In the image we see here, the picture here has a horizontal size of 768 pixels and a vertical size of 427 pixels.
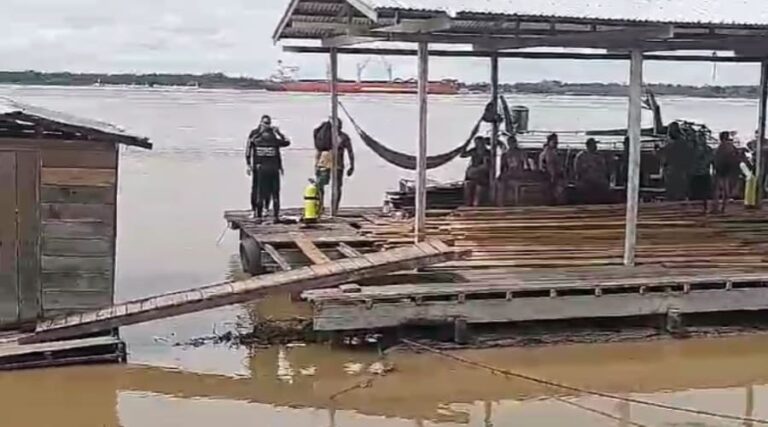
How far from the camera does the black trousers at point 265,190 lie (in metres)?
14.1

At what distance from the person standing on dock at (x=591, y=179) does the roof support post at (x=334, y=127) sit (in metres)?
3.10

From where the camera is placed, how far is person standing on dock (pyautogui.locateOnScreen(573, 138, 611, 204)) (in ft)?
48.1

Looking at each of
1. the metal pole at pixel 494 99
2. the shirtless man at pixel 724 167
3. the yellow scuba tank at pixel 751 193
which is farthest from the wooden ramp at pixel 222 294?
the yellow scuba tank at pixel 751 193

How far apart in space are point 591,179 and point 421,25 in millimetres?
4992

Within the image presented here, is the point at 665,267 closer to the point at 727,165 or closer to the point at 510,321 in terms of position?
the point at 510,321

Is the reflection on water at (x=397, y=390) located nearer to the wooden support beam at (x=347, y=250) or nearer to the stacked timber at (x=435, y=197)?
the wooden support beam at (x=347, y=250)

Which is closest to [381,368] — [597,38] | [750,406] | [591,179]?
[750,406]

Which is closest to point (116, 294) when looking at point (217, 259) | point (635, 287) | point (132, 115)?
point (217, 259)

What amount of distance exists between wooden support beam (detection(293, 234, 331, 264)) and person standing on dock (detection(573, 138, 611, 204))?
156 inches

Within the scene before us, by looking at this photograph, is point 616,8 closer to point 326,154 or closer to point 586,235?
point 586,235

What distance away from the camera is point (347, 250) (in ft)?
38.9

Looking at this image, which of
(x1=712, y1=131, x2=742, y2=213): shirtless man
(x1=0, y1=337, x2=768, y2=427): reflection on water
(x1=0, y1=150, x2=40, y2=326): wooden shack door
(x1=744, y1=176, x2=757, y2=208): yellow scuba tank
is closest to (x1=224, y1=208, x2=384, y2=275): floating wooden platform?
(x1=0, y1=337, x2=768, y2=427): reflection on water

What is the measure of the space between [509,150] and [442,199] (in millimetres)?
1176

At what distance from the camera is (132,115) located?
2299 inches
